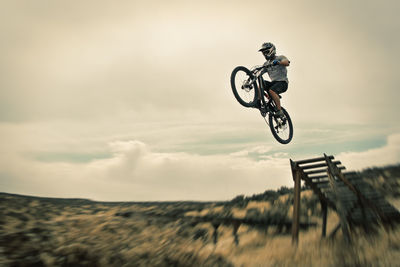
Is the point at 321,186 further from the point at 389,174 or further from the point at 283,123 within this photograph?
the point at 389,174

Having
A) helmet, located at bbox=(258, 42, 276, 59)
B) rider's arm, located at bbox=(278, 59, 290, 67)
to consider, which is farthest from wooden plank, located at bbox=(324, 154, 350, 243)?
helmet, located at bbox=(258, 42, 276, 59)

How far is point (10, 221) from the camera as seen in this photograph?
13.6 metres

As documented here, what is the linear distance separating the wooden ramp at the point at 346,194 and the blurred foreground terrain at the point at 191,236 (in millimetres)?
435

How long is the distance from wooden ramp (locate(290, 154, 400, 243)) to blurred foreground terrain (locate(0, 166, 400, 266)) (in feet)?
1.43

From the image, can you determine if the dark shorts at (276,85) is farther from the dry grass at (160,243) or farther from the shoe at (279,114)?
the dry grass at (160,243)

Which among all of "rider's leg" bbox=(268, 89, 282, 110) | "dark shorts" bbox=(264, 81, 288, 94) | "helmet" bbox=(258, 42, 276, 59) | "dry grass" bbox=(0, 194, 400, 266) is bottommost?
"dry grass" bbox=(0, 194, 400, 266)

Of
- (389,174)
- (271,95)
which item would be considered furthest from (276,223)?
(389,174)

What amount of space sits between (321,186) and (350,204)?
4.24 feet

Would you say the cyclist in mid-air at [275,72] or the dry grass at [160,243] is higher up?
the cyclist in mid-air at [275,72]

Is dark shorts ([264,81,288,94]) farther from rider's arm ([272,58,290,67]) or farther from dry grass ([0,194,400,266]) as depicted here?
dry grass ([0,194,400,266])

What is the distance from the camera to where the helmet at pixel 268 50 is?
884 centimetres

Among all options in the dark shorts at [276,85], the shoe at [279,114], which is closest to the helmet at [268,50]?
the dark shorts at [276,85]

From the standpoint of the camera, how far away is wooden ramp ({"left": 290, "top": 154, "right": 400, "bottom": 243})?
8.84 m

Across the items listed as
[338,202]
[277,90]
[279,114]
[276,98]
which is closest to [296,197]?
[338,202]
